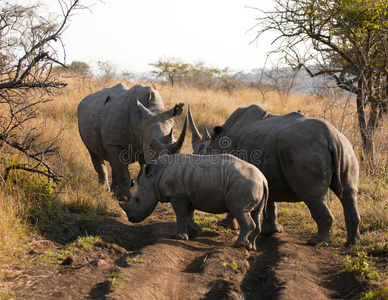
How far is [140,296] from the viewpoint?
13.8 feet

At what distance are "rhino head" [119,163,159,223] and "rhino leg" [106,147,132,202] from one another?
2.10 metres

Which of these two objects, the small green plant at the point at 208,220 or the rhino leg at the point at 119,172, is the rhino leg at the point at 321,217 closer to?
the small green plant at the point at 208,220

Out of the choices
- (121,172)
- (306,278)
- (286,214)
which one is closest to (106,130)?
(121,172)

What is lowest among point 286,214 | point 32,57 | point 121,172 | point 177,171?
point 286,214

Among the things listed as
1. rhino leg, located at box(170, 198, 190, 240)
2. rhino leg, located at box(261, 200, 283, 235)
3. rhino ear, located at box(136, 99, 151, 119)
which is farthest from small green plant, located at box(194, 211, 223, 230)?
rhino ear, located at box(136, 99, 151, 119)

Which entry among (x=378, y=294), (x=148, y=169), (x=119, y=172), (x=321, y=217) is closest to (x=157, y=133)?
(x=119, y=172)

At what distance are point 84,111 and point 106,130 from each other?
1364mm

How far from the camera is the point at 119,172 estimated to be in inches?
349

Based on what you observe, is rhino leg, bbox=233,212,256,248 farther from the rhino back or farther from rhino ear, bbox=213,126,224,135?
the rhino back

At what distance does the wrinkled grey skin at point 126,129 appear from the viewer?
8.12 m

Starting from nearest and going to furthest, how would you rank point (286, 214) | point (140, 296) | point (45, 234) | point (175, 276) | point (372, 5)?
point (140, 296) < point (175, 276) < point (45, 234) < point (286, 214) < point (372, 5)

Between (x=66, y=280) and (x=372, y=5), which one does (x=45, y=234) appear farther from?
(x=372, y=5)

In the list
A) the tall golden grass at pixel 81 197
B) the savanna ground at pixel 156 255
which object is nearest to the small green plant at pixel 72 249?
the savanna ground at pixel 156 255

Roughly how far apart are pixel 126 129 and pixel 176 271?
13.7 ft
